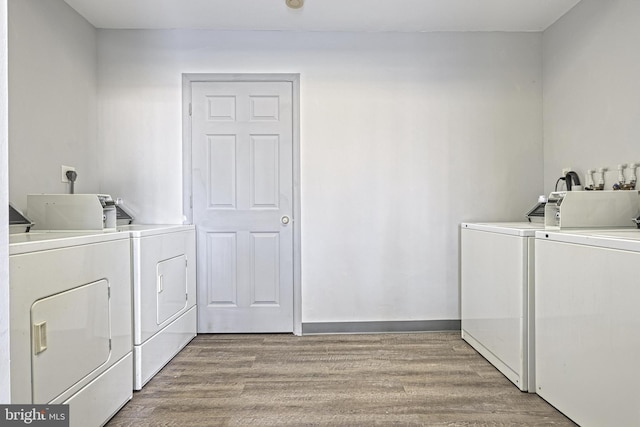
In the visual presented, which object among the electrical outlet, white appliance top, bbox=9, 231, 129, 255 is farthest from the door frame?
white appliance top, bbox=9, 231, 129, 255

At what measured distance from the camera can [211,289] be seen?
134 inches

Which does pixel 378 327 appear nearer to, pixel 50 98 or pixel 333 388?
pixel 333 388

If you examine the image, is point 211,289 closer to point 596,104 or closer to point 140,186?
point 140,186

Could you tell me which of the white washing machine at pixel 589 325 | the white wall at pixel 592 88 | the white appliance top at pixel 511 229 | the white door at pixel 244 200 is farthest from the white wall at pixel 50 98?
the white wall at pixel 592 88

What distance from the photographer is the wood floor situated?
2029 mm

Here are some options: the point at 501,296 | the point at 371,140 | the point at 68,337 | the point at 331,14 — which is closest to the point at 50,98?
the point at 68,337

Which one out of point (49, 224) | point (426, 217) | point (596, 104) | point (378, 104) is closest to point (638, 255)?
point (596, 104)

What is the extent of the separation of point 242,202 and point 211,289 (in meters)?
0.71

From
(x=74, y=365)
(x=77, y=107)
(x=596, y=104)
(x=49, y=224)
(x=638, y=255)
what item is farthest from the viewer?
(x=77, y=107)

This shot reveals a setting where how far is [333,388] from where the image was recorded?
2.37 metres

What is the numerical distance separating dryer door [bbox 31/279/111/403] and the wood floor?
0.41m

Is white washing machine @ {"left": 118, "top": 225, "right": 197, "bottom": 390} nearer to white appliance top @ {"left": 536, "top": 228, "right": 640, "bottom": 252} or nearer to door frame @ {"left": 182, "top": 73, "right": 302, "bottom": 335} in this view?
door frame @ {"left": 182, "top": 73, "right": 302, "bottom": 335}

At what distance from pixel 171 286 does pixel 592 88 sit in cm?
301

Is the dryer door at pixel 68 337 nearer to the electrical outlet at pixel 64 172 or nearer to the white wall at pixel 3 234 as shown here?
the white wall at pixel 3 234
